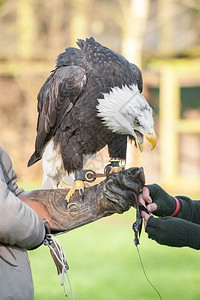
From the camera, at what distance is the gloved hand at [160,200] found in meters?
2.86

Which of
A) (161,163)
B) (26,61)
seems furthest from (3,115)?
(161,163)

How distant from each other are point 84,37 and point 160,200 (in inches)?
456

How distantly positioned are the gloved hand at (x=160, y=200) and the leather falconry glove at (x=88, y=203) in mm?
234

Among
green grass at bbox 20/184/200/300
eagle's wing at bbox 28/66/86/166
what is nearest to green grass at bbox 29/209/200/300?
green grass at bbox 20/184/200/300

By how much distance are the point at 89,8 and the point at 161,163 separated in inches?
215

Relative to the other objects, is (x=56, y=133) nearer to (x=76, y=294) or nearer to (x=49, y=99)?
(x=49, y=99)

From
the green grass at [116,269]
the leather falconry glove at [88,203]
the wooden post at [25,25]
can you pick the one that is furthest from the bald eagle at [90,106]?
the wooden post at [25,25]

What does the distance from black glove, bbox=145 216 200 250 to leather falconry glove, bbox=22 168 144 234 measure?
141 mm

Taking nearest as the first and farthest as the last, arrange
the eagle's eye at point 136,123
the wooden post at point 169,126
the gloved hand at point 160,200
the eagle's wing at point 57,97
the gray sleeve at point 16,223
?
the gray sleeve at point 16,223 < the gloved hand at point 160,200 < the eagle's eye at point 136,123 < the eagle's wing at point 57,97 < the wooden post at point 169,126

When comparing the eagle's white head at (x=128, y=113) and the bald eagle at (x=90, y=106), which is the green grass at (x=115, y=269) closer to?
the bald eagle at (x=90, y=106)

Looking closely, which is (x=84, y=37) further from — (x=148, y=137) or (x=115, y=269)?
(x=148, y=137)

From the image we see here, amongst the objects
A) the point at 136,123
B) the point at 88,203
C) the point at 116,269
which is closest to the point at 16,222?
the point at 88,203

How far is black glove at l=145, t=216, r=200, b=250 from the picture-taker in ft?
8.41

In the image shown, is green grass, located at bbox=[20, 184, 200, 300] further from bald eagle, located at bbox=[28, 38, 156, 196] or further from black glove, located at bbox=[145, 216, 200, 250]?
black glove, located at bbox=[145, 216, 200, 250]
